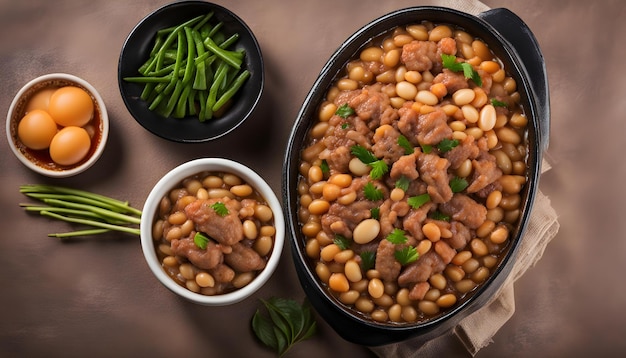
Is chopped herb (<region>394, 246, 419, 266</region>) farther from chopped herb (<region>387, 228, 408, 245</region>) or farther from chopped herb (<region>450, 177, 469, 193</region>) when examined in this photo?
chopped herb (<region>450, 177, 469, 193</region>)

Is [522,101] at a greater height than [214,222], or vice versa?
[522,101]

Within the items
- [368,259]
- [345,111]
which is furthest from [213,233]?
[345,111]

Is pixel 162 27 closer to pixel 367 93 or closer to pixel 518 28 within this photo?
pixel 367 93

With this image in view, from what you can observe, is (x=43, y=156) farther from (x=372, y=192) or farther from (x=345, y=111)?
(x=372, y=192)

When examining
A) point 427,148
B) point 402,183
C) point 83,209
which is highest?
point 427,148

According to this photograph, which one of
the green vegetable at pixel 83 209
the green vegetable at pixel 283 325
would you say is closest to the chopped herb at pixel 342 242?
the green vegetable at pixel 283 325

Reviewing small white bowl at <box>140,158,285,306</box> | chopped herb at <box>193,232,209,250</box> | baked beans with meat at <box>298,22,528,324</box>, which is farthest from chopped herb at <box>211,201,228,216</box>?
baked beans with meat at <box>298,22,528,324</box>

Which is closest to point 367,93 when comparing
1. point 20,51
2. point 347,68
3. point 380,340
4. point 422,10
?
point 347,68
